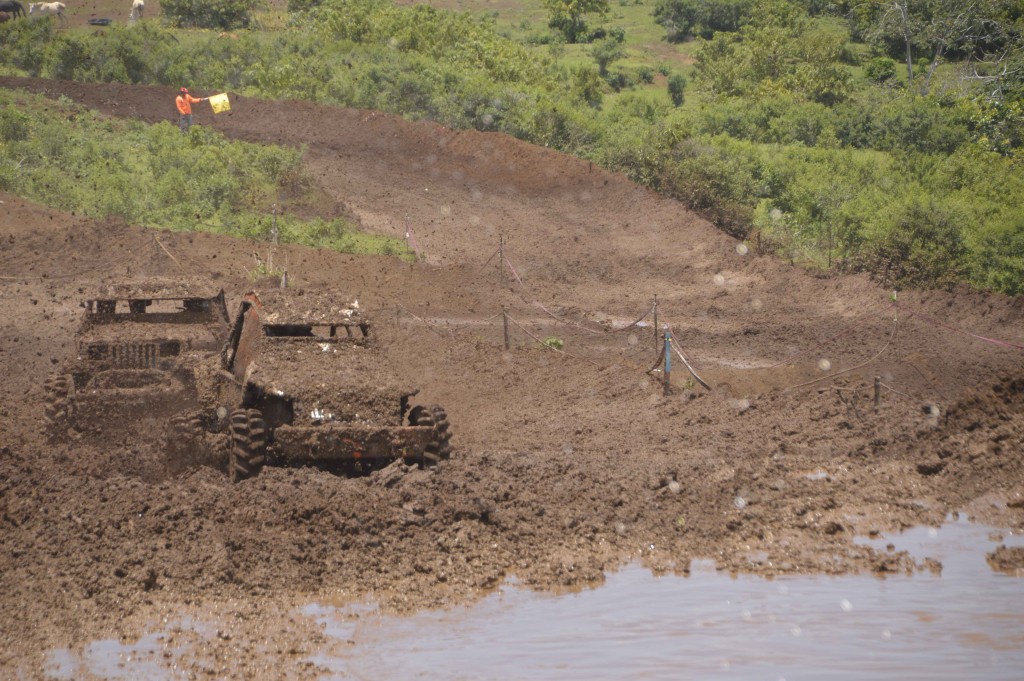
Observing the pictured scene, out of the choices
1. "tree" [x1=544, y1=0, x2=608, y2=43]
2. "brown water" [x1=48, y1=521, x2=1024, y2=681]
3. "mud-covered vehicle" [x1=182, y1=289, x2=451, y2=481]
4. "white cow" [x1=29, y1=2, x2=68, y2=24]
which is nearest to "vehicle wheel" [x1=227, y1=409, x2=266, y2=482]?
"mud-covered vehicle" [x1=182, y1=289, x2=451, y2=481]

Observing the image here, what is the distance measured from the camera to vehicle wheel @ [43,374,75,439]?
15.6 metres

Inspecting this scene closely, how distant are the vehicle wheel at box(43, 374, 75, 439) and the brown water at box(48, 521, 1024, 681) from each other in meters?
6.31

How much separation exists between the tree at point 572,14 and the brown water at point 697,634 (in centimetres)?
6297

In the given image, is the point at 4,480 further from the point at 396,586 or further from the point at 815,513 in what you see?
the point at 815,513

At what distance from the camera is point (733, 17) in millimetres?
72375

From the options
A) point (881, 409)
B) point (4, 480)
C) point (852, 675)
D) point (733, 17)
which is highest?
point (852, 675)

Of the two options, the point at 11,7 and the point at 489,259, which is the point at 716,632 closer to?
the point at 489,259

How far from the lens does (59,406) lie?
15.8 metres

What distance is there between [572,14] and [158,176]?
41681mm

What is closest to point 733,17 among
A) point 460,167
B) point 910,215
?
point 460,167

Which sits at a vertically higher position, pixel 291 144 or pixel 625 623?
pixel 625 623

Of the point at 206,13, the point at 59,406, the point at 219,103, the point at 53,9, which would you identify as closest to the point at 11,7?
the point at 53,9

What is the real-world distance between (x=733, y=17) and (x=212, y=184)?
45.5 metres

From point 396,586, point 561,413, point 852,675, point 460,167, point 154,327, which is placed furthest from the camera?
point 460,167
